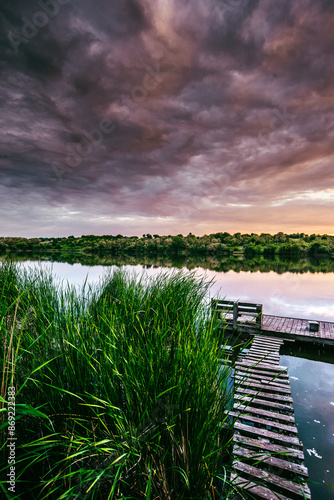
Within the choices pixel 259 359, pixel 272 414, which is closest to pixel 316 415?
pixel 259 359

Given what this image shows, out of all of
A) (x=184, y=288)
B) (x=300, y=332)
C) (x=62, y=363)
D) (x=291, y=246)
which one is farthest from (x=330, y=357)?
(x=291, y=246)

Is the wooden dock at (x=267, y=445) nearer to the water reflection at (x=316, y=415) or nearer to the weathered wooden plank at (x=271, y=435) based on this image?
the weathered wooden plank at (x=271, y=435)

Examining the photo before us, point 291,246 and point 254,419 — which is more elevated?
point 291,246

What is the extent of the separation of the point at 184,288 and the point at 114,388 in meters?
3.27

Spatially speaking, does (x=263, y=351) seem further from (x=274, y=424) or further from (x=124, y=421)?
(x=124, y=421)

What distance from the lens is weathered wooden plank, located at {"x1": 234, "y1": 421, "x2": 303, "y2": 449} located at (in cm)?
333

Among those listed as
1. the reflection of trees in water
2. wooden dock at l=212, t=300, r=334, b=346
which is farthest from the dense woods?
wooden dock at l=212, t=300, r=334, b=346

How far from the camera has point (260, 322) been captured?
346 inches

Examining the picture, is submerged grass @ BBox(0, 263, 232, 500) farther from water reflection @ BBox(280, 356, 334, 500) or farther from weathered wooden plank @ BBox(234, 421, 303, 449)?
weathered wooden plank @ BBox(234, 421, 303, 449)

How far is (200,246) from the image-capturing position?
83188mm

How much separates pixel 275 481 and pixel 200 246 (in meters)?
81.3

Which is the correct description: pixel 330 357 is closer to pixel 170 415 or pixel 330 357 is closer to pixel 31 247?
pixel 170 415

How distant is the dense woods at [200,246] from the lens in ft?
243

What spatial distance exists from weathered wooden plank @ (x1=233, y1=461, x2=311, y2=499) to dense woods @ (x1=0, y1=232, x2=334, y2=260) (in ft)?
255
